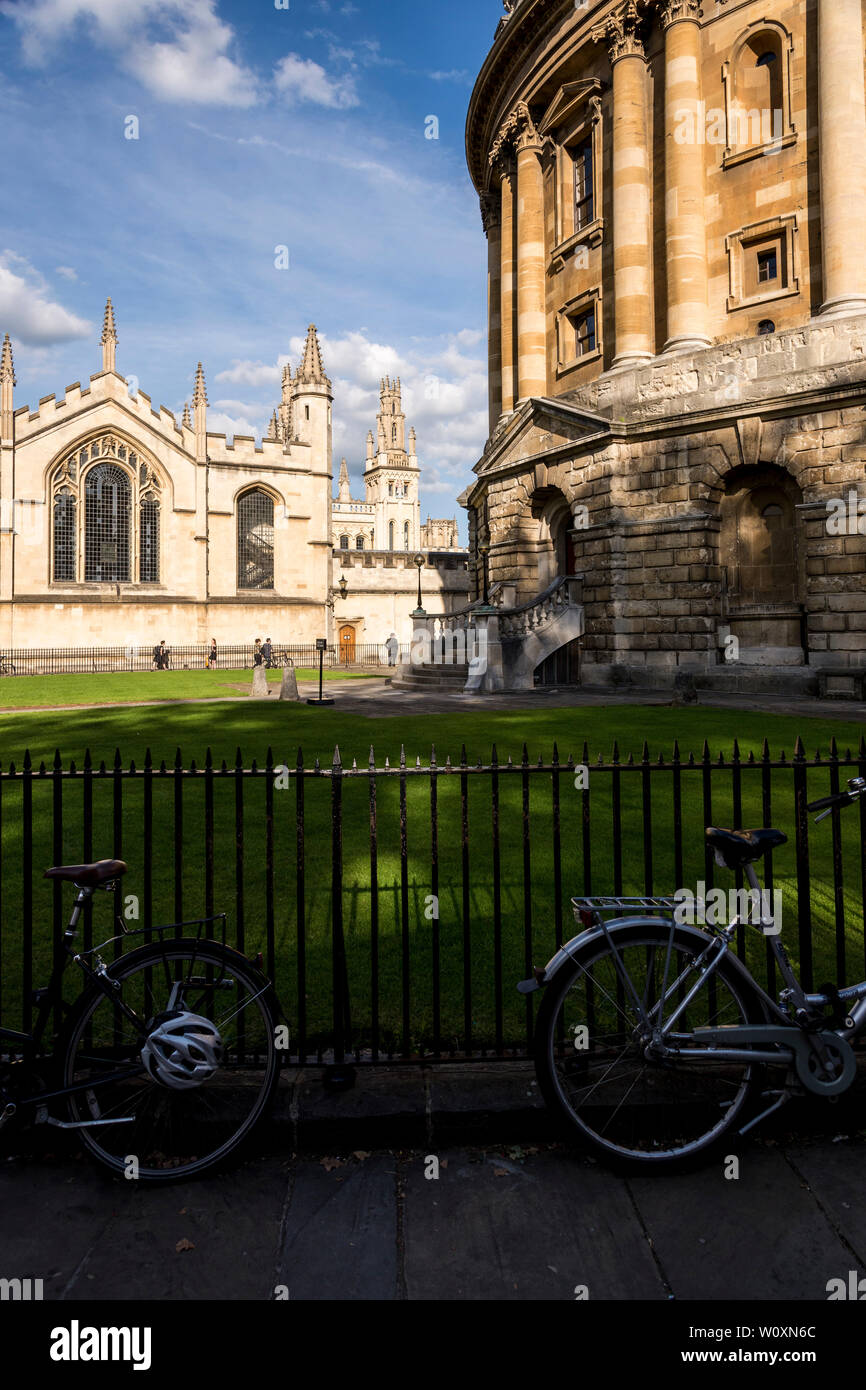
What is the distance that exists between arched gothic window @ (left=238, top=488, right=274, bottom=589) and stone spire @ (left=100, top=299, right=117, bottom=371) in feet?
33.7

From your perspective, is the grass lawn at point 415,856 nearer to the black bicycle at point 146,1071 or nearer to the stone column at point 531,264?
the black bicycle at point 146,1071

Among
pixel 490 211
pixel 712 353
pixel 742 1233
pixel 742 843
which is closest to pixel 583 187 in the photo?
pixel 490 211

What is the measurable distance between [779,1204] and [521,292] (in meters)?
29.1

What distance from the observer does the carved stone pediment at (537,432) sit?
22906 millimetres

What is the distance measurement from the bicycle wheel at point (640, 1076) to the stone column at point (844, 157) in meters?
20.3

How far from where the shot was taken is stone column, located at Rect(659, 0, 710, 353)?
2156 centimetres

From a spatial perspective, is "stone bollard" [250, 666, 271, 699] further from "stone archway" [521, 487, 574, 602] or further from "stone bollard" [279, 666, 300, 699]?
"stone archway" [521, 487, 574, 602]

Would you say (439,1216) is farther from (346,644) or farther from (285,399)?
(285,399)

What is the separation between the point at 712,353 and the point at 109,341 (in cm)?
3898

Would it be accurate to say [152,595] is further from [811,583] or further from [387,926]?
[387,926]

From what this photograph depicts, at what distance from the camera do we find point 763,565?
20969 millimetres

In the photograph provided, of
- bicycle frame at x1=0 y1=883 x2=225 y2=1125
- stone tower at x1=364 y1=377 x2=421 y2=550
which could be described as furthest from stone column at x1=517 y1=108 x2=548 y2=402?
stone tower at x1=364 y1=377 x2=421 y2=550

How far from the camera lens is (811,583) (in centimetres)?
1902
